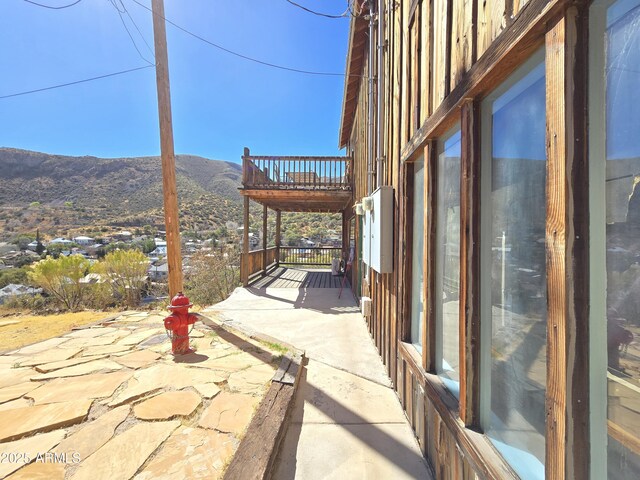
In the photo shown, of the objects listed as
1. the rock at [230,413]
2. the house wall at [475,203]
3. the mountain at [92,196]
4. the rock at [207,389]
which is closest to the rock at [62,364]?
the rock at [207,389]

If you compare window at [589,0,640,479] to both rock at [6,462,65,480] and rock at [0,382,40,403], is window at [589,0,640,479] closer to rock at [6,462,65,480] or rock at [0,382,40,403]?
rock at [6,462,65,480]

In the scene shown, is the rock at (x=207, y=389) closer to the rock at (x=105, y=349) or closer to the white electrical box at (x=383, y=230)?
the rock at (x=105, y=349)

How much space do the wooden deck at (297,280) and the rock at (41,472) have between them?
20.5ft

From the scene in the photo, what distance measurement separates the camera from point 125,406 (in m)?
2.37

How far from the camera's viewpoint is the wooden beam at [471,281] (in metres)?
1.46

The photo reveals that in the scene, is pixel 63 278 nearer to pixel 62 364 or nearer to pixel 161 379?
pixel 62 364

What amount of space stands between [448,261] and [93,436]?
8.67 feet

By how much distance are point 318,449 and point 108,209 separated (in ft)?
104

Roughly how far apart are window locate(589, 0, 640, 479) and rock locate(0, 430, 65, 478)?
110 inches

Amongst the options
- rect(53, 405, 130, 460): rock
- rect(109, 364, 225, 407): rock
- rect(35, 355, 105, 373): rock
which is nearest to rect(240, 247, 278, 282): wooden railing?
rect(35, 355, 105, 373): rock

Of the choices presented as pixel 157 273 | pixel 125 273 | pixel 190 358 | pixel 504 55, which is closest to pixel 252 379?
pixel 190 358

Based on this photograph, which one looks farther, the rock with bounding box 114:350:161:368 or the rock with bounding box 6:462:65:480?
the rock with bounding box 114:350:161:368

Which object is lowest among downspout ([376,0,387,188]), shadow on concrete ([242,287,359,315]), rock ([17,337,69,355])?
shadow on concrete ([242,287,359,315])

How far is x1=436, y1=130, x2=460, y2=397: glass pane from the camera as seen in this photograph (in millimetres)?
1759
